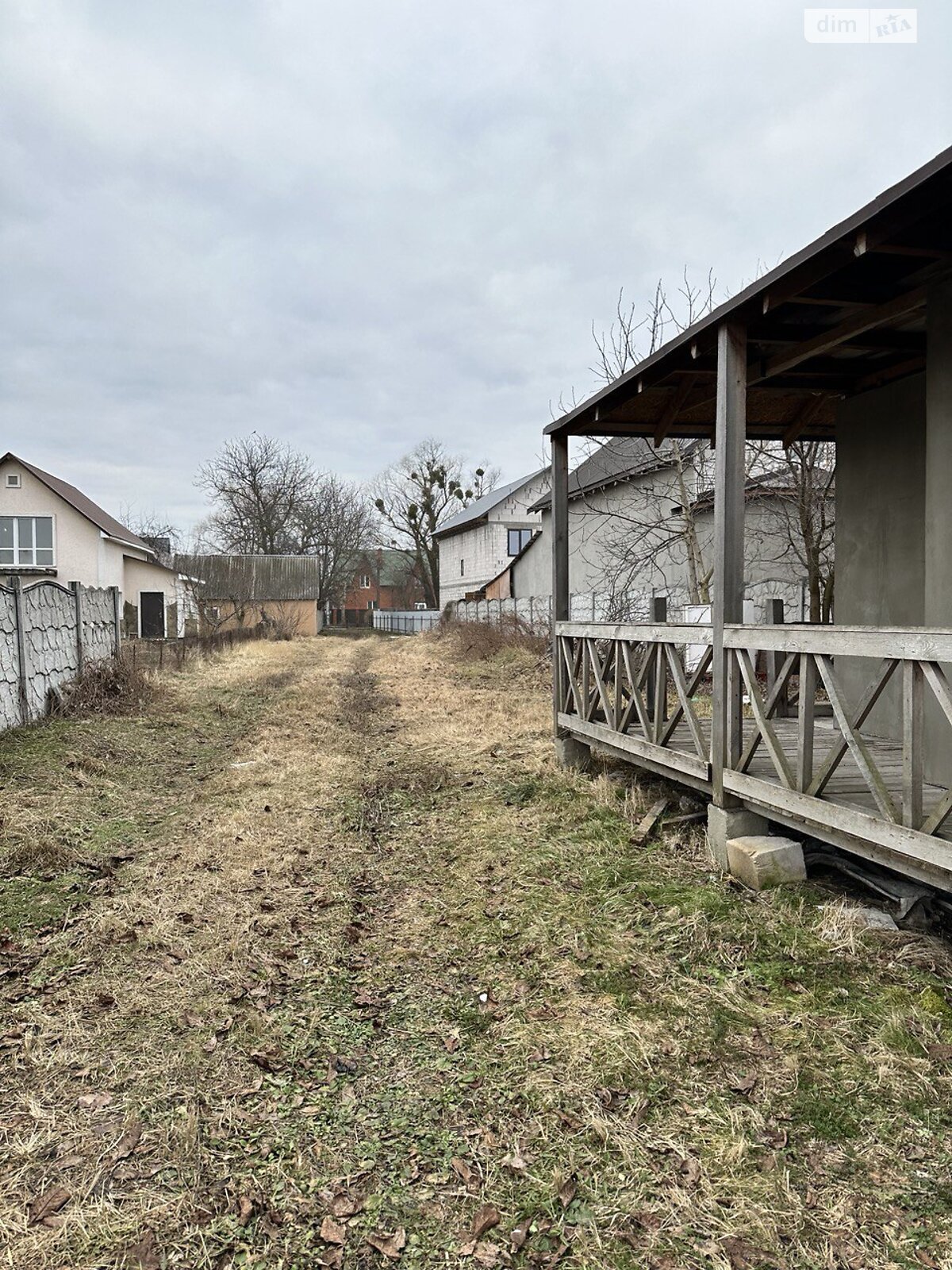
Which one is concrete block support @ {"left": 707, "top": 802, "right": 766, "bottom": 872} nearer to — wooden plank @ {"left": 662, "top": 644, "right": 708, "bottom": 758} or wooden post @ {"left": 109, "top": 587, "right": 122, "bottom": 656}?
wooden plank @ {"left": 662, "top": 644, "right": 708, "bottom": 758}

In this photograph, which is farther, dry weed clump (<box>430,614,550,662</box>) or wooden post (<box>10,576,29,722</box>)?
dry weed clump (<box>430,614,550,662</box>)

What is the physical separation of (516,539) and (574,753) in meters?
29.5

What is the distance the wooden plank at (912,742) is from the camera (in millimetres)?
3018

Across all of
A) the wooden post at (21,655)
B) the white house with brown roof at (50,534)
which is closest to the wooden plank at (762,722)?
the wooden post at (21,655)

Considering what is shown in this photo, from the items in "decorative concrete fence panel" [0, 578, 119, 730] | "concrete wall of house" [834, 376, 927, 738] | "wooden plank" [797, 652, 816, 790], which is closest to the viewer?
"wooden plank" [797, 652, 816, 790]

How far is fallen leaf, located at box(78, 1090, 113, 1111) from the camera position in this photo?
8.41 feet

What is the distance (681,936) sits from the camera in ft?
12.2

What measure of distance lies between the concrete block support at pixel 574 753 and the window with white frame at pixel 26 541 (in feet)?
87.7

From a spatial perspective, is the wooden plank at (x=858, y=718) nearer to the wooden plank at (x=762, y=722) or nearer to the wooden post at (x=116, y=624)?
the wooden plank at (x=762, y=722)

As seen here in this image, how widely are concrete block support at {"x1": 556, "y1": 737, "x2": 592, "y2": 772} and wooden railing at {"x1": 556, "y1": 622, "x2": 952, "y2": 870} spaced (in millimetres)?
225

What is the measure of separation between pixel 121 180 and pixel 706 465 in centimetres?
1261

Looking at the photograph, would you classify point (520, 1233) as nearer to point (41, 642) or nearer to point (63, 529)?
point (41, 642)

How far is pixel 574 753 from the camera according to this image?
721 centimetres

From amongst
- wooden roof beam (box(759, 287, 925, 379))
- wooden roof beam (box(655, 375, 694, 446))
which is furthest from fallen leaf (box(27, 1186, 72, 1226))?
wooden roof beam (box(655, 375, 694, 446))
